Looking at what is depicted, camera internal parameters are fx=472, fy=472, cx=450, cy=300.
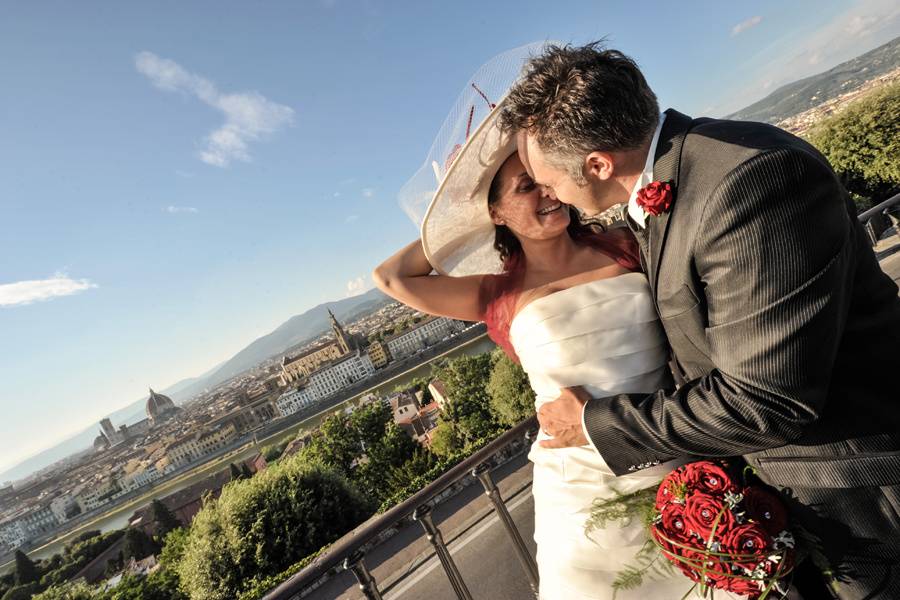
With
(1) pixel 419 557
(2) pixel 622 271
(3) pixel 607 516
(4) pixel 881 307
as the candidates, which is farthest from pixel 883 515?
(1) pixel 419 557

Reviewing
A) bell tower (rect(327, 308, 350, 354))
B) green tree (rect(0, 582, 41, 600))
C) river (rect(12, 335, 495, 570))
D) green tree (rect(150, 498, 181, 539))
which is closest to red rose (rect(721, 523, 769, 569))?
green tree (rect(150, 498, 181, 539))

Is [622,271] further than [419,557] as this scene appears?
No

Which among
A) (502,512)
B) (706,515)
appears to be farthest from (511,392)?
(706,515)

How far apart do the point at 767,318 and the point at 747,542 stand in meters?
0.60

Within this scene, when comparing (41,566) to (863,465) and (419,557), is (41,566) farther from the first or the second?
(863,465)

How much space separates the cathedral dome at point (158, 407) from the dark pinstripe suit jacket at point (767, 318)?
17876 cm

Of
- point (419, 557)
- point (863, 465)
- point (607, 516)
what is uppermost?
point (863, 465)

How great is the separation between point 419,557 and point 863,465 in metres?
5.66

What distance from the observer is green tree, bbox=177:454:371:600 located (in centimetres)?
1678

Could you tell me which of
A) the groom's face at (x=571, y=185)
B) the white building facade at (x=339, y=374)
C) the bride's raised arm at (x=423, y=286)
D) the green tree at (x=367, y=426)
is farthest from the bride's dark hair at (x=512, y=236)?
the white building facade at (x=339, y=374)

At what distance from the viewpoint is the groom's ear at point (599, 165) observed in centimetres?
119

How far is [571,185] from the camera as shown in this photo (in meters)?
1.28

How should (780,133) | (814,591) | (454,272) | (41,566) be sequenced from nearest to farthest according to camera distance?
(780,133) → (814,591) → (454,272) → (41,566)

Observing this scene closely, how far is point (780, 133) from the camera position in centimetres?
98
